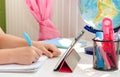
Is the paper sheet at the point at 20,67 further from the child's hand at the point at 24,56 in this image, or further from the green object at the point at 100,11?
the green object at the point at 100,11

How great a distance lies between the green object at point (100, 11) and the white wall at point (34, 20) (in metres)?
0.68

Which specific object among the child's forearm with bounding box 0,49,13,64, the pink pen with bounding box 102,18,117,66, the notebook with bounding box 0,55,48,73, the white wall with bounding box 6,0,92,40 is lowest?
the white wall with bounding box 6,0,92,40

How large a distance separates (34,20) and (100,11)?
95cm

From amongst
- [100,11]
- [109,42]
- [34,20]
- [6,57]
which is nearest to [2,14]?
[34,20]

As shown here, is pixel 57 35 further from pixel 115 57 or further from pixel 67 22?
pixel 115 57

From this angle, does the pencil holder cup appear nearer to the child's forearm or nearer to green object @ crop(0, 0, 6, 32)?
the child's forearm

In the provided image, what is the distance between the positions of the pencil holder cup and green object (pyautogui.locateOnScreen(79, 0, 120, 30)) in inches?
9.7

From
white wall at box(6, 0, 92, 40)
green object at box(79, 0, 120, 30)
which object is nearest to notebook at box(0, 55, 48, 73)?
green object at box(79, 0, 120, 30)

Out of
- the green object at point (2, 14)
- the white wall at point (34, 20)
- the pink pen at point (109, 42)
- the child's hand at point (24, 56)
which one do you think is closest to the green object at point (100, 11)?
the pink pen at point (109, 42)

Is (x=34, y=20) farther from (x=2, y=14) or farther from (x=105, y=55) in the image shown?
(x=105, y=55)

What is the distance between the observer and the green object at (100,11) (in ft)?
3.62

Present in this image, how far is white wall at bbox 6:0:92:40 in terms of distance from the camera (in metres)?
1.88

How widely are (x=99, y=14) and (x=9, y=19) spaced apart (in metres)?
1.06

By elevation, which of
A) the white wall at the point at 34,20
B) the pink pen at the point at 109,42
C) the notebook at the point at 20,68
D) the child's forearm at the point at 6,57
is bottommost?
the white wall at the point at 34,20
